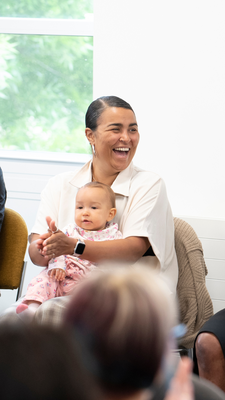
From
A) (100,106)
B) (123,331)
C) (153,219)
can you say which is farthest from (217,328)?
(123,331)

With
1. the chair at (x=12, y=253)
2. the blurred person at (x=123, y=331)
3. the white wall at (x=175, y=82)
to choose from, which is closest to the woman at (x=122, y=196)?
the chair at (x=12, y=253)

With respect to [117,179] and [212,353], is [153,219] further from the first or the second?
[212,353]

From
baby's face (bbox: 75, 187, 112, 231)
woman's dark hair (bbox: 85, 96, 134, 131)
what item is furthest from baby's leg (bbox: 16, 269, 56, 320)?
woman's dark hair (bbox: 85, 96, 134, 131)

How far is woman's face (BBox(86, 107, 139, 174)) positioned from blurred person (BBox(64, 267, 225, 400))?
4.49 ft

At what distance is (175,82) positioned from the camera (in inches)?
106

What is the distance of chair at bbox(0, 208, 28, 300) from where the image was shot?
2.08 m

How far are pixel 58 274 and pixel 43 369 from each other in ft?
3.53

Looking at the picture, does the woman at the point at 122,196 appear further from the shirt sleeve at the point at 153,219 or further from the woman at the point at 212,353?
the woman at the point at 212,353

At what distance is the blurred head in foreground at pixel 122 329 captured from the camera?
0.42m

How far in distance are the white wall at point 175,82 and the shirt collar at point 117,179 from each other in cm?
91

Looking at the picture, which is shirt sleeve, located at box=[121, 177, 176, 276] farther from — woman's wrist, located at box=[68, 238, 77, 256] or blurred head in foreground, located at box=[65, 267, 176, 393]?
blurred head in foreground, located at box=[65, 267, 176, 393]

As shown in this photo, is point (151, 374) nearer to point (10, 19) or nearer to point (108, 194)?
point (108, 194)

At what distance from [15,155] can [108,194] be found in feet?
6.47

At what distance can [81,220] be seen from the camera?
1638 millimetres
